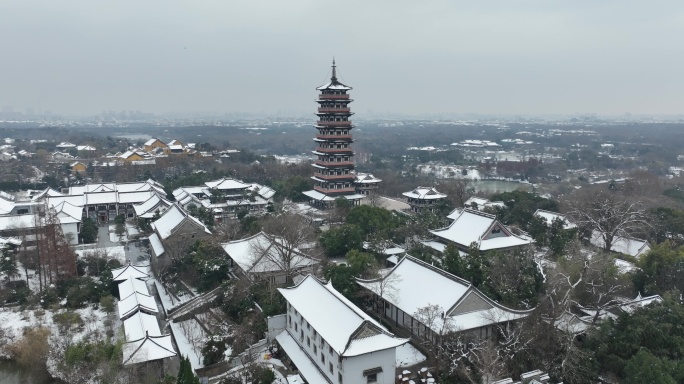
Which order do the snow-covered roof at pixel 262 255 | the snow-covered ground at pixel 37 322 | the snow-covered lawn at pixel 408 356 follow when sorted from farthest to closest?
the snow-covered roof at pixel 262 255 → the snow-covered ground at pixel 37 322 → the snow-covered lawn at pixel 408 356

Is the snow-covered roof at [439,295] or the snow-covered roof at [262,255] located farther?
the snow-covered roof at [262,255]

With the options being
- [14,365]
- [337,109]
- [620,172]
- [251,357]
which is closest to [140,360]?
[251,357]

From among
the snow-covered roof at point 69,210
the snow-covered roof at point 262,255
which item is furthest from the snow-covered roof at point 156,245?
the snow-covered roof at point 69,210

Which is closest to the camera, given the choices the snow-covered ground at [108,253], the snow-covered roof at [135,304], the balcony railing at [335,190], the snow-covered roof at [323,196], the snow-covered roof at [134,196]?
the snow-covered roof at [135,304]

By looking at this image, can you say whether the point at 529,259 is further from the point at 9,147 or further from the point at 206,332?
the point at 9,147

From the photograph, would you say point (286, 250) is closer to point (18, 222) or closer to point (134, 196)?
point (18, 222)

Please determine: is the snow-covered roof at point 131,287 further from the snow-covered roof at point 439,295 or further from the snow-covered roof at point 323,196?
the snow-covered roof at point 323,196

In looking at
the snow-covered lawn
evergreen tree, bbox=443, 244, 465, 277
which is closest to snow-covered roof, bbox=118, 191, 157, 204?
evergreen tree, bbox=443, 244, 465, 277
